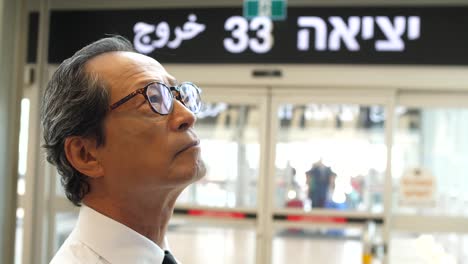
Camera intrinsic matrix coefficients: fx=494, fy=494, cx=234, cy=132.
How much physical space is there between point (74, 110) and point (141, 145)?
138 mm

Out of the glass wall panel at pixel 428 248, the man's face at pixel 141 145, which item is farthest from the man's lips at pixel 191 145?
the glass wall panel at pixel 428 248

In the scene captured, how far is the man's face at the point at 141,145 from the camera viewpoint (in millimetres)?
903

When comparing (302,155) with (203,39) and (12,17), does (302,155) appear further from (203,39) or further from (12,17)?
(12,17)

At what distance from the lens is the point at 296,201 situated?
4.16 m

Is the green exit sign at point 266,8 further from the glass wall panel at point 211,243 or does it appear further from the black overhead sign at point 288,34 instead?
the glass wall panel at point 211,243

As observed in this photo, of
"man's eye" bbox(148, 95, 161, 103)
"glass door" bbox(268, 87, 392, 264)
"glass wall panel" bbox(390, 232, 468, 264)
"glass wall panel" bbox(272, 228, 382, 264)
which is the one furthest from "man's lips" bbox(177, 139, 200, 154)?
"glass wall panel" bbox(390, 232, 468, 264)

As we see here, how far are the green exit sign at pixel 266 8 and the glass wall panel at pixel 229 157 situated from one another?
82 centimetres

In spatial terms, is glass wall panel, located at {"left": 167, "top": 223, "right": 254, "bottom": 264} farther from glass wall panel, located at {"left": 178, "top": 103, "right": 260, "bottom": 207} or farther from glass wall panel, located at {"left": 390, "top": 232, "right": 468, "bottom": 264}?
glass wall panel, located at {"left": 390, "top": 232, "right": 468, "bottom": 264}

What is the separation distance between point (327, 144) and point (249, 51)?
103 cm

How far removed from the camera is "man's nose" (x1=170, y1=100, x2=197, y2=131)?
36.6 inches

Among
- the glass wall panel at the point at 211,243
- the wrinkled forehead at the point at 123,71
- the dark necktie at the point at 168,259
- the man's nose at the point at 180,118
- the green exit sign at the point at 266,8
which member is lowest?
the glass wall panel at the point at 211,243

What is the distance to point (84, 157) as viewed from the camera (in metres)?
0.93

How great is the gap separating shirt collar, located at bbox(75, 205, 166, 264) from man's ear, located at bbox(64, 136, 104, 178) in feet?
0.25

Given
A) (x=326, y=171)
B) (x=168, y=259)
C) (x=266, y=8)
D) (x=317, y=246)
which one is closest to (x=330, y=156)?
(x=326, y=171)
